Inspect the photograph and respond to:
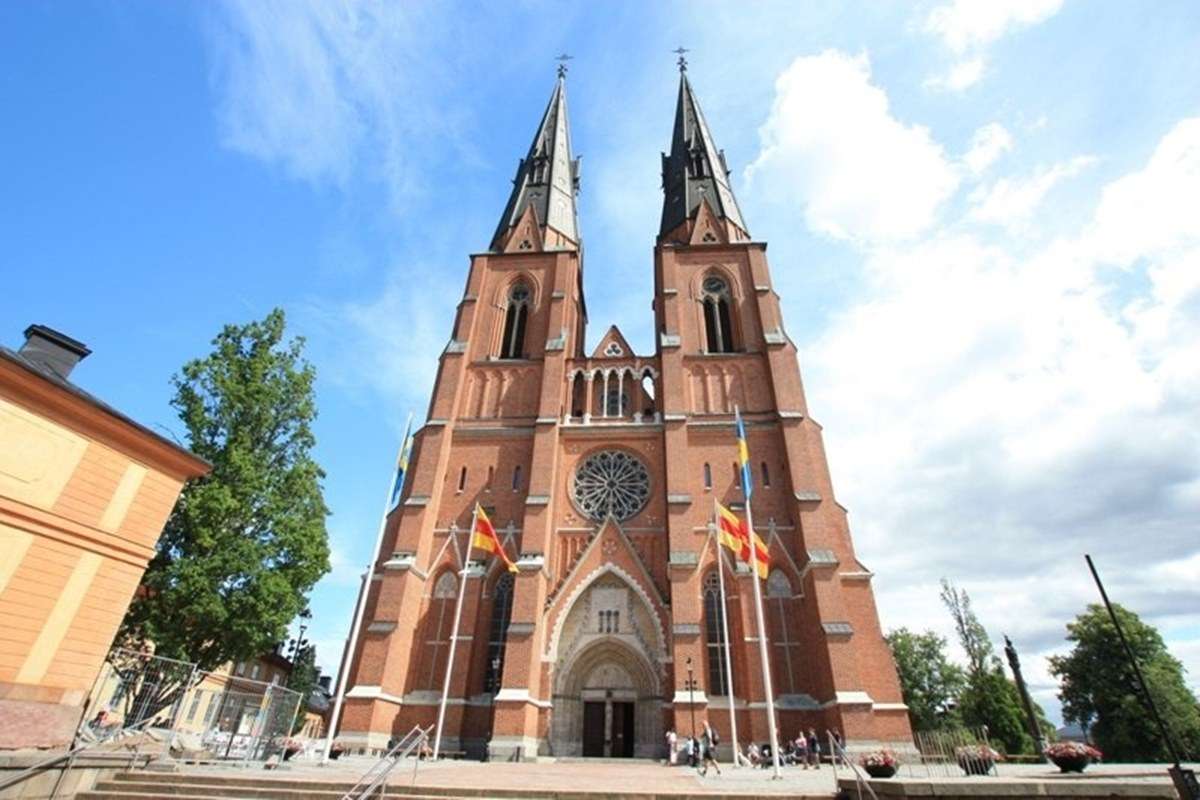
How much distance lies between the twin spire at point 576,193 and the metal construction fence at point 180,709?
84.3 feet

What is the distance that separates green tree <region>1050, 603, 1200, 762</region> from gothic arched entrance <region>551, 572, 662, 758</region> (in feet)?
92.2

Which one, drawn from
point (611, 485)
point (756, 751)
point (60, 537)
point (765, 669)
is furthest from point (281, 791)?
point (611, 485)

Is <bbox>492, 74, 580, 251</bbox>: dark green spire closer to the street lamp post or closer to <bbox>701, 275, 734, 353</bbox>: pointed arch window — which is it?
<bbox>701, 275, 734, 353</bbox>: pointed arch window

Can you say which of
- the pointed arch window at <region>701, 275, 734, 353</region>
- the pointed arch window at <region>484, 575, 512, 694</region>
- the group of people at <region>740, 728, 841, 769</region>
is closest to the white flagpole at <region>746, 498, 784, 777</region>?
the group of people at <region>740, 728, 841, 769</region>

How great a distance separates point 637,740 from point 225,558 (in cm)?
1540

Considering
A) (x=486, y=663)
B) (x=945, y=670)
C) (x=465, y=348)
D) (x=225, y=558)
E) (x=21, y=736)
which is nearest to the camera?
(x=21, y=736)

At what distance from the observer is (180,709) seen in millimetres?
14266

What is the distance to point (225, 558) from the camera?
15.5m

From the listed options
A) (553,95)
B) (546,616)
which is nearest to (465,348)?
(546,616)

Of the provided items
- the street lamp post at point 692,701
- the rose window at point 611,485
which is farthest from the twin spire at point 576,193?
the street lamp post at point 692,701

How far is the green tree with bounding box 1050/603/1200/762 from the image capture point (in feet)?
97.3

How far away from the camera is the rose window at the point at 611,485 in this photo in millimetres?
25297

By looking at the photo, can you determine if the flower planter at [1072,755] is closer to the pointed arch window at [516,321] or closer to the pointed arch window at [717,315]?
the pointed arch window at [717,315]

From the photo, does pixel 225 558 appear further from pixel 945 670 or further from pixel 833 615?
pixel 945 670
